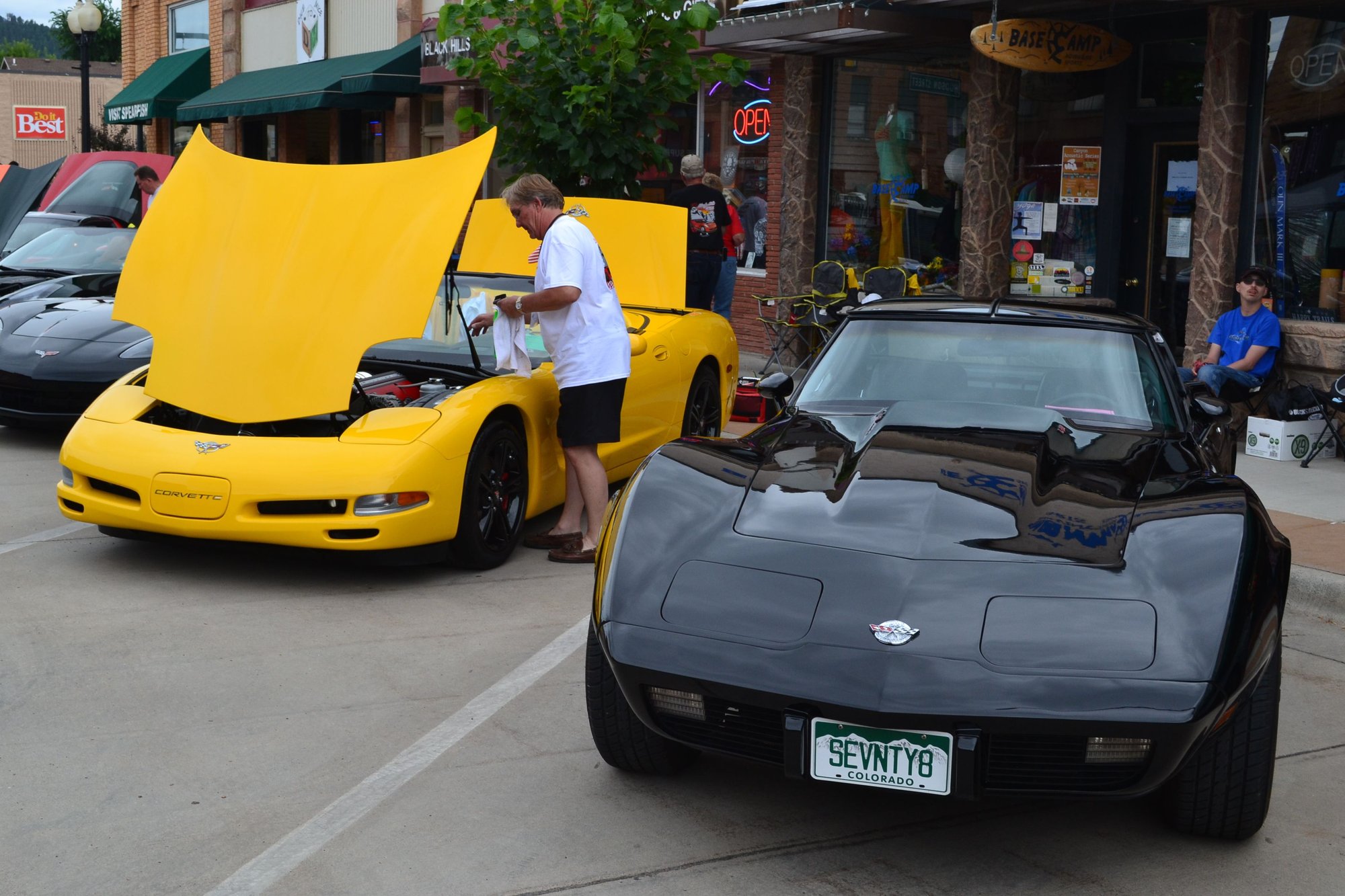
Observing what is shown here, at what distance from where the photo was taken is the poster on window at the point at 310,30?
2283 centimetres

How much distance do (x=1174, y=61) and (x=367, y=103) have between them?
1289 centimetres

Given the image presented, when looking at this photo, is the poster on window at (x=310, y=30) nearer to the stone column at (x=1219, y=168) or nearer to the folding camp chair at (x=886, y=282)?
the folding camp chair at (x=886, y=282)

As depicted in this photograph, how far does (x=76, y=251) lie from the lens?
11.5 meters

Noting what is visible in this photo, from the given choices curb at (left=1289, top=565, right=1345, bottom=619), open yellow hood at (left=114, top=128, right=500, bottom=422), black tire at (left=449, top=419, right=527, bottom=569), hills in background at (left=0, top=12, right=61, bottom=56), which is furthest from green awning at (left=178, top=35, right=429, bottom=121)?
hills in background at (left=0, top=12, right=61, bottom=56)

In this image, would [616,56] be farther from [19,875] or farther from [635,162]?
[19,875]

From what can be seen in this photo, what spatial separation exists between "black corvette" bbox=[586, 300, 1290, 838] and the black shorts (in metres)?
2.11

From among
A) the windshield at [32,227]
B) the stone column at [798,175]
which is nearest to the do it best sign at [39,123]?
the windshield at [32,227]

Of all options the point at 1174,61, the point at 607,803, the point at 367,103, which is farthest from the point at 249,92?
the point at 607,803

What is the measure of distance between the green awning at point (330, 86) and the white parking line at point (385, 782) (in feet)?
53.2

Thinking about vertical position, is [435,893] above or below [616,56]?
below

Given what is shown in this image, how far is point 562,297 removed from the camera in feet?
20.5

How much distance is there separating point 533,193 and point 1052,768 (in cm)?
397

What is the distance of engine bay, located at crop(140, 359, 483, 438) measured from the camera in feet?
20.2

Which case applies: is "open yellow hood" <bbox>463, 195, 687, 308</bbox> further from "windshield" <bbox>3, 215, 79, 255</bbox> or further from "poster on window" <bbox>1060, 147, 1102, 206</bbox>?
"windshield" <bbox>3, 215, 79, 255</bbox>
